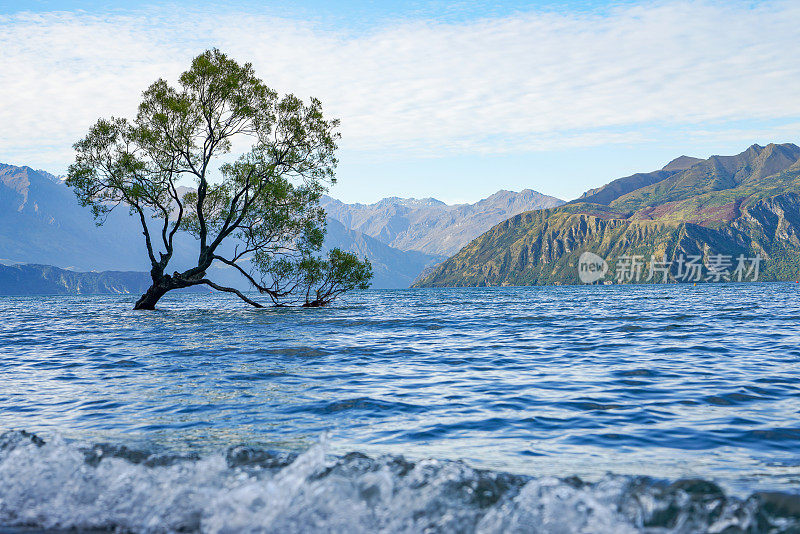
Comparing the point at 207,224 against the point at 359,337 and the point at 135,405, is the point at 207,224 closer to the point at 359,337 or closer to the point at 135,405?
the point at 359,337

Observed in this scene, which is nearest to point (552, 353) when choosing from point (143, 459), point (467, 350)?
point (467, 350)

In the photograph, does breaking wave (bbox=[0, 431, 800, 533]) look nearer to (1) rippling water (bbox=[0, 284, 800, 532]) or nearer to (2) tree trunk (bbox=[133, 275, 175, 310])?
(1) rippling water (bbox=[0, 284, 800, 532])

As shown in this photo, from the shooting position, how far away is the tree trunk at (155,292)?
4941 centimetres

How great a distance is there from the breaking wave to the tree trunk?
44912mm

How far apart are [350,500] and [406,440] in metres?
3.13

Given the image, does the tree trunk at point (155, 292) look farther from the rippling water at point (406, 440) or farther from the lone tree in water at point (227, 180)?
the rippling water at point (406, 440)

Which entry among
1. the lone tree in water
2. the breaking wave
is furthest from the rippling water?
the lone tree in water

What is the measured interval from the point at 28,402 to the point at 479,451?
10543 millimetres

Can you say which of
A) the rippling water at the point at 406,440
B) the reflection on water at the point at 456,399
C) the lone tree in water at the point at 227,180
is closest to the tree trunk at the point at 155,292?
the lone tree in water at the point at 227,180

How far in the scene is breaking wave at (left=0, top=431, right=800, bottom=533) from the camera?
17.9 feet

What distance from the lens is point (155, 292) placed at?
2041 inches

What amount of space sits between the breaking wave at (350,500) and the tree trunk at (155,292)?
44.9 metres

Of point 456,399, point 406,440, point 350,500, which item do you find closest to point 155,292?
point 456,399

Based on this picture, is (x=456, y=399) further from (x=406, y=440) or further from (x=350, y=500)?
(x=350, y=500)
